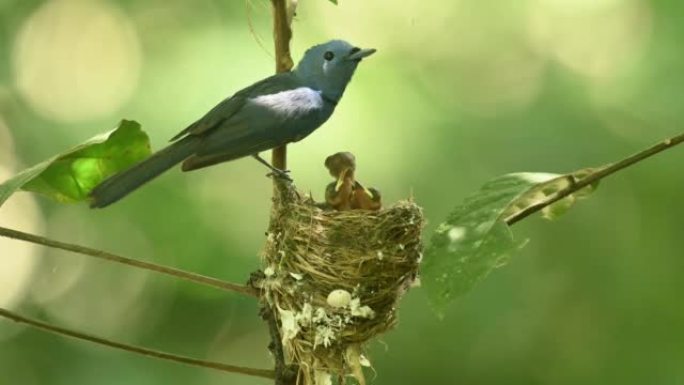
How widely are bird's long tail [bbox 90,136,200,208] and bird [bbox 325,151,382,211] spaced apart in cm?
34

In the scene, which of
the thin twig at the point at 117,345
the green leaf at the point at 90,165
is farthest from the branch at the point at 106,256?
the green leaf at the point at 90,165

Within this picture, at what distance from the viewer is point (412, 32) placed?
2.67m

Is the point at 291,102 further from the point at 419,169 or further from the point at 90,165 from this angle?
the point at 419,169

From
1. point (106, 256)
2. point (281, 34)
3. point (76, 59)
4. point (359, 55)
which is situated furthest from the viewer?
point (76, 59)

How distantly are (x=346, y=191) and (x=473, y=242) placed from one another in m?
0.72

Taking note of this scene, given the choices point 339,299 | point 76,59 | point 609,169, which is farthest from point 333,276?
point 76,59

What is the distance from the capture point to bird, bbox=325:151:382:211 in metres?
1.80

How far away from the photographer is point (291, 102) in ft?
5.27

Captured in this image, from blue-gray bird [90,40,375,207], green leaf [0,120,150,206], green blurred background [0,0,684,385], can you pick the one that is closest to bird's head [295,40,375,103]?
blue-gray bird [90,40,375,207]

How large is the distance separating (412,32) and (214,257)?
737 millimetres

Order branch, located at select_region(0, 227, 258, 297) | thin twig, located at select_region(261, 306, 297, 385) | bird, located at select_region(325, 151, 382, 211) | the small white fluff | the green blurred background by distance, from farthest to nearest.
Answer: the green blurred background, bird, located at select_region(325, 151, 382, 211), the small white fluff, thin twig, located at select_region(261, 306, 297, 385), branch, located at select_region(0, 227, 258, 297)

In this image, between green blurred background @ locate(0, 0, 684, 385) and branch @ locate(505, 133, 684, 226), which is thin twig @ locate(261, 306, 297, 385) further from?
green blurred background @ locate(0, 0, 684, 385)

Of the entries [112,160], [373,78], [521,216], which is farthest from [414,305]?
[521,216]

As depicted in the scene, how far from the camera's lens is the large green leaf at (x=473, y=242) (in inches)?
42.6
